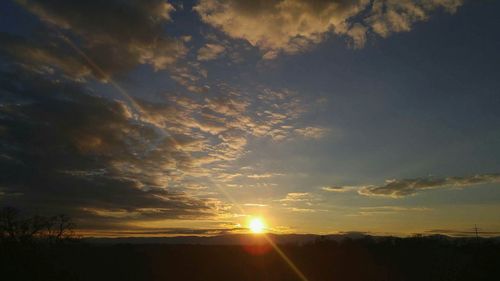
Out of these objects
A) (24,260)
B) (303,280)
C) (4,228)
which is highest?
(4,228)

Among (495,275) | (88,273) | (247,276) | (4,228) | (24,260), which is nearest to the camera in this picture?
(24,260)

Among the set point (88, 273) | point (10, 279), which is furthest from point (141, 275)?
point (10, 279)

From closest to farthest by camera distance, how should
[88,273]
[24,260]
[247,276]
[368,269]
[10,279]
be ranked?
[10,279], [24,260], [88,273], [247,276], [368,269]

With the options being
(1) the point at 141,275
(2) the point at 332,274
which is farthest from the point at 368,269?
(1) the point at 141,275

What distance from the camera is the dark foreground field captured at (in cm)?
3036

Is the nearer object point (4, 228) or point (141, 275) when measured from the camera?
point (4, 228)

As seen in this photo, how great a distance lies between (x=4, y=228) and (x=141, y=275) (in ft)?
56.0

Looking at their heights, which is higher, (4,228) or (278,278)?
(4,228)

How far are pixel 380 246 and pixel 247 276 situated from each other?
30.1 meters

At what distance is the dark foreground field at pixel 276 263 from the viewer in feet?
99.6

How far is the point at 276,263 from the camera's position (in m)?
57.2

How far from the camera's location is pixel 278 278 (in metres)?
44.6

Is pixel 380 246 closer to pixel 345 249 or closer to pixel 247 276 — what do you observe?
pixel 345 249

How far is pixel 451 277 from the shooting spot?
38844mm
